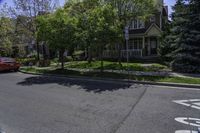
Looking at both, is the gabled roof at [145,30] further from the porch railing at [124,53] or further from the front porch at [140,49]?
the porch railing at [124,53]

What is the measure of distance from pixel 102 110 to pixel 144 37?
92.2 feet

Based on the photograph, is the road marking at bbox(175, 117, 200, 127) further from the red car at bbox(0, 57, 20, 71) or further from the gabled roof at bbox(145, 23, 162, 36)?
the gabled roof at bbox(145, 23, 162, 36)

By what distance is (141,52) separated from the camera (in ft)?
115

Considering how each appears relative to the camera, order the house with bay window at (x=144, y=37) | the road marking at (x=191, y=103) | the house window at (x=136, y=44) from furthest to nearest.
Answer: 1. the house window at (x=136, y=44)
2. the house with bay window at (x=144, y=37)
3. the road marking at (x=191, y=103)

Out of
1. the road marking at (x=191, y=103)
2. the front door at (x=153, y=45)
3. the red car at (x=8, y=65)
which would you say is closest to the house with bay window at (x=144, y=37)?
the front door at (x=153, y=45)

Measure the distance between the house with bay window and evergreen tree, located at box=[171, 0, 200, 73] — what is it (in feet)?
47.2

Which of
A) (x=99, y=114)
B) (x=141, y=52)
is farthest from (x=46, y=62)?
(x=99, y=114)

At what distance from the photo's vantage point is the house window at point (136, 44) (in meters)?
38.5

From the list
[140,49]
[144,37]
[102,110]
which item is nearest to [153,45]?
[144,37]

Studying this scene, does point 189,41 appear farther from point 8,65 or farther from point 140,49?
point 140,49

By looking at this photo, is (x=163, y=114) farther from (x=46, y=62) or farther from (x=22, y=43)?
(x=22, y=43)

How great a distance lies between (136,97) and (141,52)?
79.3 ft

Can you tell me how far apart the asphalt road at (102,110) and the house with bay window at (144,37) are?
2203cm

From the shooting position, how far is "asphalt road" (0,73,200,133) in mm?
7634
